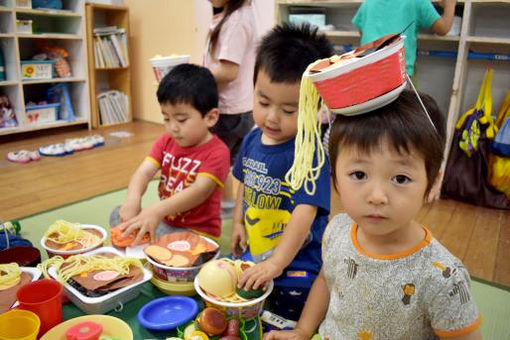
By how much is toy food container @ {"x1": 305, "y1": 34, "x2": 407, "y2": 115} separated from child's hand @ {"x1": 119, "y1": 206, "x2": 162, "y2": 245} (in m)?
0.80

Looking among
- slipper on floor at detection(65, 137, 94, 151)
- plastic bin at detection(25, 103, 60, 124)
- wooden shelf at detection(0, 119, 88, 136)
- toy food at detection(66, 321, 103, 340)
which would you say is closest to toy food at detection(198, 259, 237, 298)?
toy food at detection(66, 321, 103, 340)

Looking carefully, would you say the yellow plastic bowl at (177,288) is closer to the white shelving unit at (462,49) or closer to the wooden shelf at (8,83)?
the white shelving unit at (462,49)

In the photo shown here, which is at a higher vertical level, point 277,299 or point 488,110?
point 488,110

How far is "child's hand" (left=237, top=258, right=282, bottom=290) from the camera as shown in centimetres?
99

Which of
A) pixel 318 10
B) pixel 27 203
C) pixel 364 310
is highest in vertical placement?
pixel 318 10

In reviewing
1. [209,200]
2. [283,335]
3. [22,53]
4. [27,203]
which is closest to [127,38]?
[22,53]

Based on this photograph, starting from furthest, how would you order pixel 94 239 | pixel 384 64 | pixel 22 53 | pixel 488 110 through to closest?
pixel 22 53 → pixel 488 110 → pixel 94 239 → pixel 384 64

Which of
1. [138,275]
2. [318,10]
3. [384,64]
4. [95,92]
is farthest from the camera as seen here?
[95,92]

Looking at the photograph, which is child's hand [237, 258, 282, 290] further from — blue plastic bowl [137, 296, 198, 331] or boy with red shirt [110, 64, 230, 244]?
boy with red shirt [110, 64, 230, 244]

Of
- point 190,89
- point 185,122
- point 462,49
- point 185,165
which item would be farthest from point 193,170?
point 462,49

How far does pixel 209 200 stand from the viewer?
4.76ft

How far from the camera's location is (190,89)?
1353 millimetres

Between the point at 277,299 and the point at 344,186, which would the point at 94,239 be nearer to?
the point at 277,299

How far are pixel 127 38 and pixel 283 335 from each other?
3520mm
